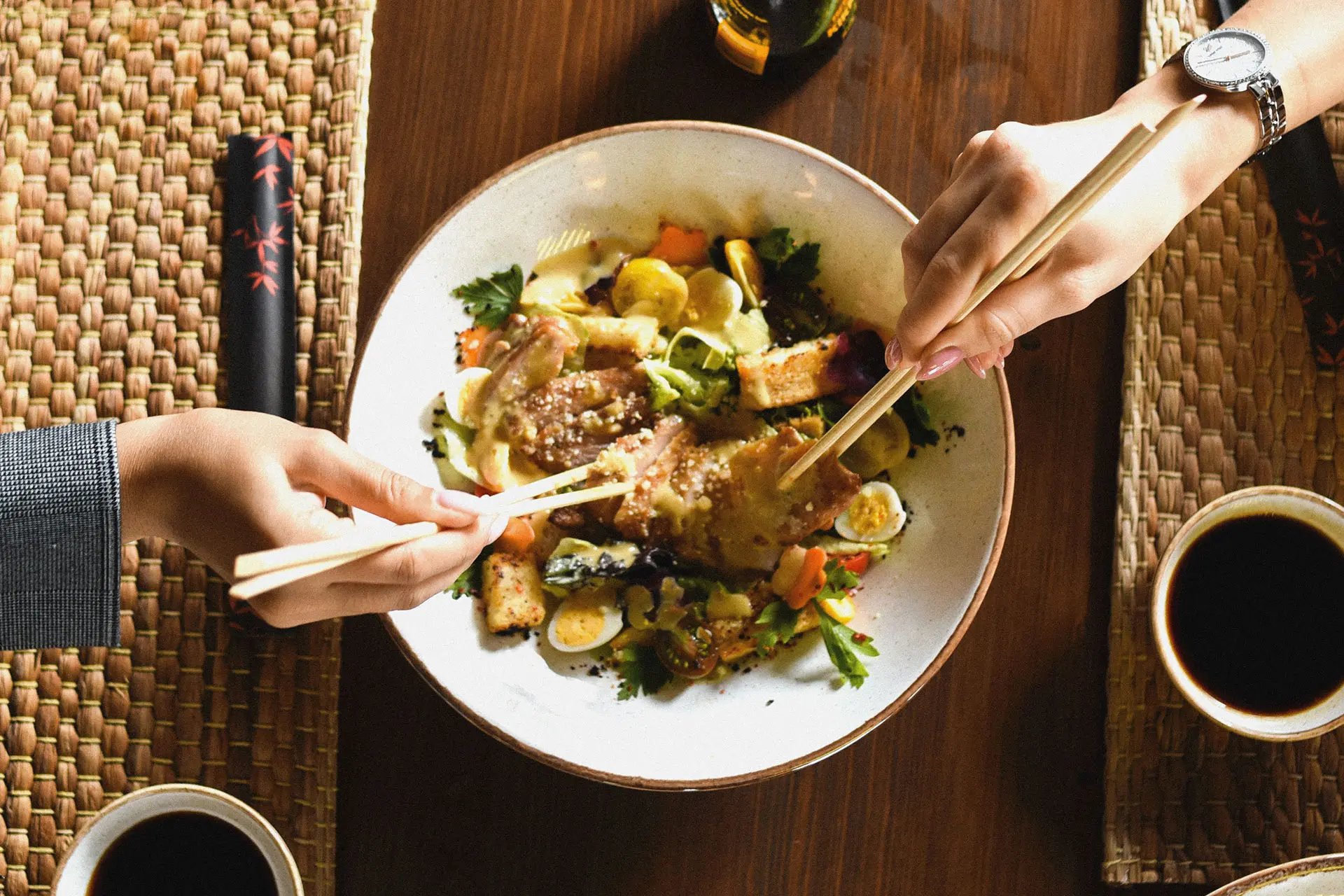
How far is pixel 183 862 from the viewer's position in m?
1.87

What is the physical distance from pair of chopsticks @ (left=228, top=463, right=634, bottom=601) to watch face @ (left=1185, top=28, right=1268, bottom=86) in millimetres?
1276

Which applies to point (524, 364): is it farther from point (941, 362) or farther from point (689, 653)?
point (941, 362)

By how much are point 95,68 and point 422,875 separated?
72.1 inches

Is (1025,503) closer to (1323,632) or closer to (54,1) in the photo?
(1323,632)

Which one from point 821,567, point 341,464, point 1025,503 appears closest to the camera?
point 341,464

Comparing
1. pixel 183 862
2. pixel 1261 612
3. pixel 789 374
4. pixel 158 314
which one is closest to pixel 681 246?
pixel 789 374

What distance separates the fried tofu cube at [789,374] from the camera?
192cm

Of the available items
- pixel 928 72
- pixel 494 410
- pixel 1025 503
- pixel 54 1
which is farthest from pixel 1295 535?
pixel 54 1

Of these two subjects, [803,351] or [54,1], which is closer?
[803,351]

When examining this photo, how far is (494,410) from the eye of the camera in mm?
1990

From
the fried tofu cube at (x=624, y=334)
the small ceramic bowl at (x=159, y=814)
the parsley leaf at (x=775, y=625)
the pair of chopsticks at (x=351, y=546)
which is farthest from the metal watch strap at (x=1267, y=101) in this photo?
the small ceramic bowl at (x=159, y=814)

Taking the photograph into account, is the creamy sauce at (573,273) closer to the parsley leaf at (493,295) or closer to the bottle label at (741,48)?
the parsley leaf at (493,295)

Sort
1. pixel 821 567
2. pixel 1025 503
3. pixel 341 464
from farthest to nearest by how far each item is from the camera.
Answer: pixel 1025 503 → pixel 821 567 → pixel 341 464

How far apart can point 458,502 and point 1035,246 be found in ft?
3.04
